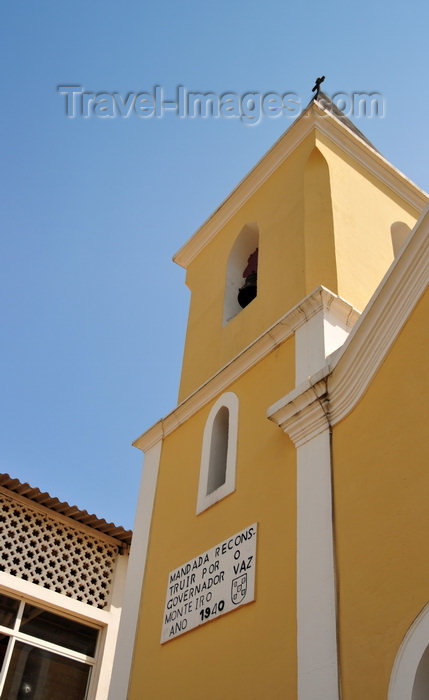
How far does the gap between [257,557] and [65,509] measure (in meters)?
4.58

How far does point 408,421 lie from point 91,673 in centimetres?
619

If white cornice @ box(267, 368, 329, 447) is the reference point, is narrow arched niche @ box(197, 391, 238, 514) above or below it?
above

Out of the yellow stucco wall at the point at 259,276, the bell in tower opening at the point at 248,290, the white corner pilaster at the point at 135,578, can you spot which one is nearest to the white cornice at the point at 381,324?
the yellow stucco wall at the point at 259,276

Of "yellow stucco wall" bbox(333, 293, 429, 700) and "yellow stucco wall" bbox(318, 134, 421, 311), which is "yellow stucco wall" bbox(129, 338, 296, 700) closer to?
"yellow stucco wall" bbox(333, 293, 429, 700)

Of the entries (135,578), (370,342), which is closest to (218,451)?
(135,578)

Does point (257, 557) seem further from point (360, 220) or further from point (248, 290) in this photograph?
point (360, 220)

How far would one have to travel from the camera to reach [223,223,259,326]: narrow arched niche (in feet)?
30.6

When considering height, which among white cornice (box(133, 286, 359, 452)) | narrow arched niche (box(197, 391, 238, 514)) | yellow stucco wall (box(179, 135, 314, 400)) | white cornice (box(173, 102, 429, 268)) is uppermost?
white cornice (box(173, 102, 429, 268))

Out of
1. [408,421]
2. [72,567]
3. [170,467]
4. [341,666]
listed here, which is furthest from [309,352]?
[72,567]

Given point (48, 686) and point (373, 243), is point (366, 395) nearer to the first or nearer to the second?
point (373, 243)

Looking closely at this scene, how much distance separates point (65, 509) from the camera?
9984 millimetres

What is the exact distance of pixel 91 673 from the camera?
953cm

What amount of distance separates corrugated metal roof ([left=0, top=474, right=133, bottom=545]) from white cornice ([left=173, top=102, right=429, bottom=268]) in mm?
3761

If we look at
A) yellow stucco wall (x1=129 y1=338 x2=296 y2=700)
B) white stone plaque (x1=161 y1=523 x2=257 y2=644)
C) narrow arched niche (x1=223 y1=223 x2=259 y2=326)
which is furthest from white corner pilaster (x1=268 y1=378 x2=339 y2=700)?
narrow arched niche (x1=223 y1=223 x2=259 y2=326)
